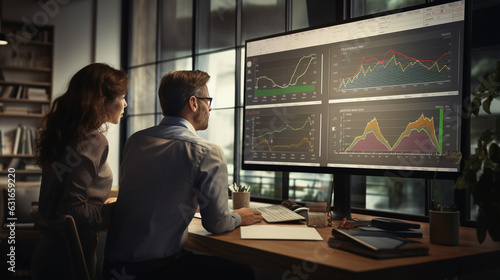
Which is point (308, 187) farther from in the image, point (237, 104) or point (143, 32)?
point (143, 32)

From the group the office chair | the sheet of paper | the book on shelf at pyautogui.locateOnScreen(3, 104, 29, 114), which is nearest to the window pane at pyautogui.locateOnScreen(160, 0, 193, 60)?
the book on shelf at pyautogui.locateOnScreen(3, 104, 29, 114)

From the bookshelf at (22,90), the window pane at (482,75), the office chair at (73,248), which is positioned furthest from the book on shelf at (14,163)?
the window pane at (482,75)

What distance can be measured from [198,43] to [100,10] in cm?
188

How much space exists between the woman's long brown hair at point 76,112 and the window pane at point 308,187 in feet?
6.24

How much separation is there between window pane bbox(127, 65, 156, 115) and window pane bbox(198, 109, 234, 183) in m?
1.22

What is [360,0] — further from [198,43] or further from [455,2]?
[198,43]

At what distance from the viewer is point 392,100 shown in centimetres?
170

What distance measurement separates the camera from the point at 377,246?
1148 millimetres

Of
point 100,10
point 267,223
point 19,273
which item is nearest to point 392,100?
point 267,223

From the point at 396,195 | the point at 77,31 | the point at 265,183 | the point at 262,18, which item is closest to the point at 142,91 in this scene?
the point at 77,31

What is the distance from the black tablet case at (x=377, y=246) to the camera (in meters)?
1.14

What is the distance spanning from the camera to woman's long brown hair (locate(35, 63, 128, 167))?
1588 mm

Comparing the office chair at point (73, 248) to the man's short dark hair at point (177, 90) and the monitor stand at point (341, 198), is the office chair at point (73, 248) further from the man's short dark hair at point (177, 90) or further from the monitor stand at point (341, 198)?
the monitor stand at point (341, 198)

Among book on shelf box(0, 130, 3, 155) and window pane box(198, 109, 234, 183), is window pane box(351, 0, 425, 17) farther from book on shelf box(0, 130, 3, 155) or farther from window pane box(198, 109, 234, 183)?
book on shelf box(0, 130, 3, 155)
